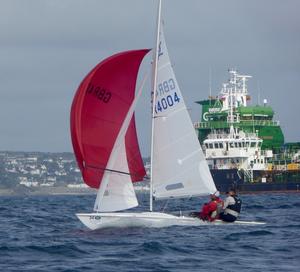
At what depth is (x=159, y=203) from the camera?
41.3 m

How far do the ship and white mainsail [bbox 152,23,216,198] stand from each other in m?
63.1

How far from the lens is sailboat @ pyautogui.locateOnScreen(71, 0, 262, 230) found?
90.9ft

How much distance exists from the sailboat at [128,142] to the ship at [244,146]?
6321 cm

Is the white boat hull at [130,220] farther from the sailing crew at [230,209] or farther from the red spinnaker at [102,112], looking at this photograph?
the sailing crew at [230,209]

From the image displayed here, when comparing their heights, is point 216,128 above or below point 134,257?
above

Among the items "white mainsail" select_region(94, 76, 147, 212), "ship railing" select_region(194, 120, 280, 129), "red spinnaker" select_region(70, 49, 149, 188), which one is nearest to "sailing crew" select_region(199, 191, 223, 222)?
"red spinnaker" select_region(70, 49, 149, 188)

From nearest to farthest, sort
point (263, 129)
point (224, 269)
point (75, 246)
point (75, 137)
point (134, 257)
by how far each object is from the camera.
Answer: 1. point (224, 269)
2. point (134, 257)
3. point (75, 246)
4. point (75, 137)
5. point (263, 129)

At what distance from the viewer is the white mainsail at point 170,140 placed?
2870cm

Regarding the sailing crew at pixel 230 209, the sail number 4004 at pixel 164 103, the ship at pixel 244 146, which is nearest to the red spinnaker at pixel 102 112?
the sail number 4004 at pixel 164 103

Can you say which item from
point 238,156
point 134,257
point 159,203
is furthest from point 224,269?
point 238,156

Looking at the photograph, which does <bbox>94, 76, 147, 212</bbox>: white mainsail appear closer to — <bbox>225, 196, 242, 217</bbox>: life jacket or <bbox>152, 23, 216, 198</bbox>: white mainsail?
<bbox>152, 23, 216, 198</bbox>: white mainsail

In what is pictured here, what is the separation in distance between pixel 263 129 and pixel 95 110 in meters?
80.1

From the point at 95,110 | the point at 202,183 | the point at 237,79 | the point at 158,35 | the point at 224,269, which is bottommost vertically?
the point at 224,269

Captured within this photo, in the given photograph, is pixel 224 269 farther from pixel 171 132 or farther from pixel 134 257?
pixel 171 132
